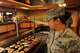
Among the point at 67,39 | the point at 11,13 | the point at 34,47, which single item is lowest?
the point at 34,47

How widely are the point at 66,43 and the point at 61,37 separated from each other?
0.10 m

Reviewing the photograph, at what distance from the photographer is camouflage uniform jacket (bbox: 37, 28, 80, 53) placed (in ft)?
3.70

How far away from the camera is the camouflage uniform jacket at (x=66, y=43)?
3.70 feet

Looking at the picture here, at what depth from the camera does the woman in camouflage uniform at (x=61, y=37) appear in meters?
1.13

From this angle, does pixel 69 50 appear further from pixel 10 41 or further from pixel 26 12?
pixel 26 12

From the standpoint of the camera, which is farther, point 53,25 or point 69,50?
point 53,25

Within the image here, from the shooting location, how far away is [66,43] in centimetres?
115

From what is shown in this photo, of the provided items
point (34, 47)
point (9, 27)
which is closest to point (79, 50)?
point (34, 47)

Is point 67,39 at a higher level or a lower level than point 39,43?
higher

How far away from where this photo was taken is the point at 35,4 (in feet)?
11.5

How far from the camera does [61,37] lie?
122cm

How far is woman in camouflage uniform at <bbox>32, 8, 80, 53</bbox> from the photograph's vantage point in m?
1.13

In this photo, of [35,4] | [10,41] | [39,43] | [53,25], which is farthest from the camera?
[35,4]

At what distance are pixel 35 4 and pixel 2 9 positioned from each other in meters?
1.04
